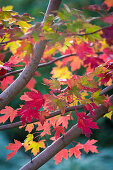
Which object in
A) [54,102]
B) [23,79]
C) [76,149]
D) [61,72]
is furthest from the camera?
[61,72]

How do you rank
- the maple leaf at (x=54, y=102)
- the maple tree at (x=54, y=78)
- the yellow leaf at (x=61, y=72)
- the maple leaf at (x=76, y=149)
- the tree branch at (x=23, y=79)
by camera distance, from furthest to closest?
the yellow leaf at (x=61, y=72)
the maple leaf at (x=76, y=149)
the tree branch at (x=23, y=79)
the maple leaf at (x=54, y=102)
the maple tree at (x=54, y=78)

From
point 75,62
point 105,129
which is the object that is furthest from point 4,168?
point 75,62

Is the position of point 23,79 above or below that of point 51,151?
above

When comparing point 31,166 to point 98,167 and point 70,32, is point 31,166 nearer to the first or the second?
point 70,32

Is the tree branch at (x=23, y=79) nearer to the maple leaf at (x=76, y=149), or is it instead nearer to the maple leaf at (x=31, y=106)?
the maple leaf at (x=31, y=106)

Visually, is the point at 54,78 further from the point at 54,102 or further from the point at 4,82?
the point at 4,82

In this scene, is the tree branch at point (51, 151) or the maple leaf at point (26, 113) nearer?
the maple leaf at point (26, 113)

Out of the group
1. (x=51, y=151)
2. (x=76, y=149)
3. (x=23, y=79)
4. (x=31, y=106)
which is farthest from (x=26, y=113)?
(x=76, y=149)

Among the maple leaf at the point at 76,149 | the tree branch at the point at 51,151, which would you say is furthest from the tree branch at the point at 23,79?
the maple leaf at the point at 76,149

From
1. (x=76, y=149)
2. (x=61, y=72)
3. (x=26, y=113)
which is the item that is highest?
(x=26, y=113)

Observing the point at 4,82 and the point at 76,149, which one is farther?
the point at 76,149

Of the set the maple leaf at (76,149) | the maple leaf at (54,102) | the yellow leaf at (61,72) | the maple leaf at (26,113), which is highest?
the maple leaf at (54,102)

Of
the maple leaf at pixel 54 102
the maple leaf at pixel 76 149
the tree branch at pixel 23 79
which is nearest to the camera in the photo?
the maple leaf at pixel 54 102

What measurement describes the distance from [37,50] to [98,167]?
2062 millimetres
